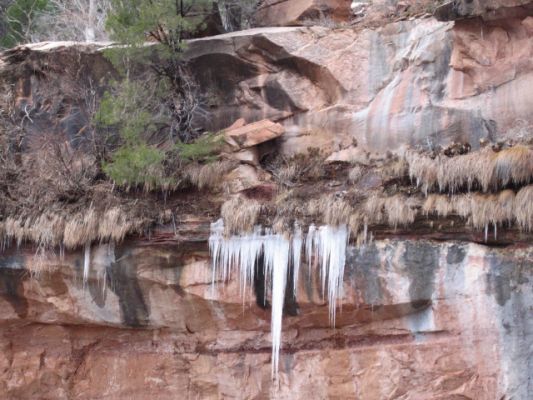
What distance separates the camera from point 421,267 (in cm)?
862

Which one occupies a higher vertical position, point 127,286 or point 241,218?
point 241,218

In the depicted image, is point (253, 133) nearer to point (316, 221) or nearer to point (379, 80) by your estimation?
point (379, 80)

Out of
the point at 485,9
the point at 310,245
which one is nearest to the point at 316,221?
the point at 310,245

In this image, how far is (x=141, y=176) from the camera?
34.4 ft

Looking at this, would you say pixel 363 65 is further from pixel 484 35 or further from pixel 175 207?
pixel 175 207

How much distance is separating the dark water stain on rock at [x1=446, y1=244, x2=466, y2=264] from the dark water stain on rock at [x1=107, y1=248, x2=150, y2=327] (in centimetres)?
421

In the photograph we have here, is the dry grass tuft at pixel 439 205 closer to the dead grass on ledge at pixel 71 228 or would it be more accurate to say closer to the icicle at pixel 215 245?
the icicle at pixel 215 245

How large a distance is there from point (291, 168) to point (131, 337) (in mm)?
3383

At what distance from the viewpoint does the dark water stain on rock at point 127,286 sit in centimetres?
1014

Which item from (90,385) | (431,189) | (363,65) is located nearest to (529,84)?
(431,189)

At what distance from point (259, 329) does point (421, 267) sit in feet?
8.10

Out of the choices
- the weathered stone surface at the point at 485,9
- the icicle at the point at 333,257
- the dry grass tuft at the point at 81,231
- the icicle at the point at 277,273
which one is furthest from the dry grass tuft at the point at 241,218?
the weathered stone surface at the point at 485,9

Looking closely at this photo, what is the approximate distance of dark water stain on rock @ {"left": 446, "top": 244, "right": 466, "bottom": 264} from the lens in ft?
27.7

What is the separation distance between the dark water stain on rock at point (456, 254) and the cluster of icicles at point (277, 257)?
1.26 meters
